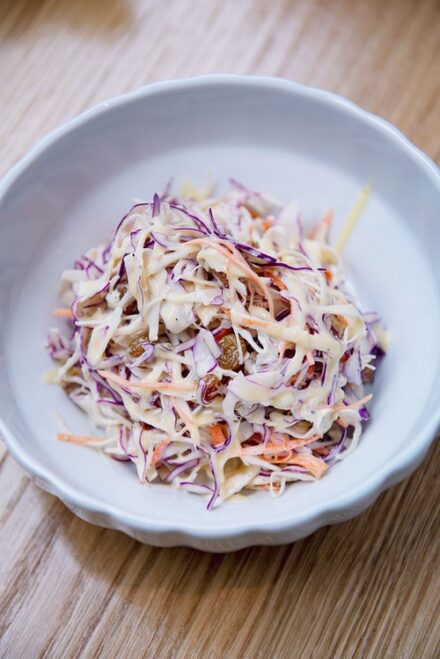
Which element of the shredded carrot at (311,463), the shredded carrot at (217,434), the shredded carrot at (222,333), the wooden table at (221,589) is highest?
the shredded carrot at (222,333)

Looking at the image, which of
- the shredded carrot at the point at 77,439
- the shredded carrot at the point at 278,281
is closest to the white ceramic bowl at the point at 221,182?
the shredded carrot at the point at 77,439

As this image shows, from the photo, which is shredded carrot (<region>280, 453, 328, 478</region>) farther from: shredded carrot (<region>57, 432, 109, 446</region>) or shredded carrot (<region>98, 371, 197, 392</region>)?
shredded carrot (<region>57, 432, 109, 446</region>)

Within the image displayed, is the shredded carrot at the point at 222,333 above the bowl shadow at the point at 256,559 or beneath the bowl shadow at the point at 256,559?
above

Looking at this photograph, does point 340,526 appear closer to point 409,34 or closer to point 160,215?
point 160,215

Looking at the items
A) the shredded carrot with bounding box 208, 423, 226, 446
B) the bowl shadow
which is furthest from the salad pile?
the bowl shadow

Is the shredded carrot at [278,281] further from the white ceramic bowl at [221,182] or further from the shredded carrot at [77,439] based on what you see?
the shredded carrot at [77,439]

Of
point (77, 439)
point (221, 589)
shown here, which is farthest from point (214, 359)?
point (221, 589)

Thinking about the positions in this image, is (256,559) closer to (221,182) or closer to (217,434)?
(217,434)
